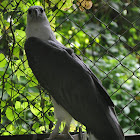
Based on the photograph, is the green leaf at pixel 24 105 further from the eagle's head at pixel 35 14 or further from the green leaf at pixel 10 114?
the eagle's head at pixel 35 14

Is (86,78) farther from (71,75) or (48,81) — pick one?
(48,81)

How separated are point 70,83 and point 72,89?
0.03 meters

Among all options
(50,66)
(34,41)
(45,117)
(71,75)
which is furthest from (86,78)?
(45,117)

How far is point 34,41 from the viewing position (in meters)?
1.34

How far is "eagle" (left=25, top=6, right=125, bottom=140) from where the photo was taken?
1276 millimetres

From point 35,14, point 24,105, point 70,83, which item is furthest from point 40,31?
point 24,105

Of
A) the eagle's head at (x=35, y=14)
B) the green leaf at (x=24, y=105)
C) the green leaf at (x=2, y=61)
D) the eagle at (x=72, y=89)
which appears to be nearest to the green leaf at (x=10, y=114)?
the green leaf at (x=24, y=105)

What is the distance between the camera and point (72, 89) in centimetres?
132

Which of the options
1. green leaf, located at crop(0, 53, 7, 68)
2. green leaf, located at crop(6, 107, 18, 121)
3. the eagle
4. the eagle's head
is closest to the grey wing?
the eagle

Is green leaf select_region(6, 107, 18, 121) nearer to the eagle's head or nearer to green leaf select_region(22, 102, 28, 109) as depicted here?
green leaf select_region(22, 102, 28, 109)

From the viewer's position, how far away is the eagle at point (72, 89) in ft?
4.19

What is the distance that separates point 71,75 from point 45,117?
Result: 1.54 ft

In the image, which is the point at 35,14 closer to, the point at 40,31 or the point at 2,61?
the point at 40,31

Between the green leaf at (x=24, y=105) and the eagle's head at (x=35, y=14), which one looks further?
the green leaf at (x=24, y=105)
